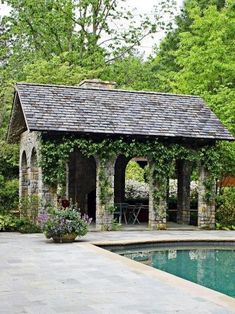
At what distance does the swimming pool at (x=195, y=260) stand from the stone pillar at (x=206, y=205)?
380cm

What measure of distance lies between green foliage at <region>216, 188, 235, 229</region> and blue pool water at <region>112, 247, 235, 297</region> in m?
4.56

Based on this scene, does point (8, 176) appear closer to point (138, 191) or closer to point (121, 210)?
point (138, 191)

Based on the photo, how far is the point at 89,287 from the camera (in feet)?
28.3

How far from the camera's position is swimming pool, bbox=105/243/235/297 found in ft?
35.6

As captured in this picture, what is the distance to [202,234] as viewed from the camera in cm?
1742

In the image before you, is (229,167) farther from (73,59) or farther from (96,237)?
(73,59)

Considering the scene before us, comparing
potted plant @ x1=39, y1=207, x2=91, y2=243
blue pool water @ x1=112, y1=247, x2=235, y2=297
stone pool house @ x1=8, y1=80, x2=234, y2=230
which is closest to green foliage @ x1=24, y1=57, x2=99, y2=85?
stone pool house @ x1=8, y1=80, x2=234, y2=230

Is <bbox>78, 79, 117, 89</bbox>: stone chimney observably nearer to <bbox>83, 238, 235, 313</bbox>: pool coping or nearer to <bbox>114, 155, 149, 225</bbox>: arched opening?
<bbox>114, 155, 149, 225</bbox>: arched opening

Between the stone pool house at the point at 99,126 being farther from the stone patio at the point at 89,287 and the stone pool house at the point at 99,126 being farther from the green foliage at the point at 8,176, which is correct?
the stone patio at the point at 89,287

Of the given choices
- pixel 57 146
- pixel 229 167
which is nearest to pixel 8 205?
pixel 57 146

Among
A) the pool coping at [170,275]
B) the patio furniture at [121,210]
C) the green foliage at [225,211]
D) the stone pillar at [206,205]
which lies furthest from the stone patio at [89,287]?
the green foliage at [225,211]

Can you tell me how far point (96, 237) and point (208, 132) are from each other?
6029 millimetres

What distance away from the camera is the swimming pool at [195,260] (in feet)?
35.6

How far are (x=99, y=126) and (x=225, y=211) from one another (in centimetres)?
580
